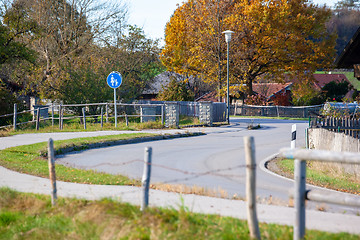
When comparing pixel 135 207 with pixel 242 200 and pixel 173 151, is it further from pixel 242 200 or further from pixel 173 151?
pixel 173 151

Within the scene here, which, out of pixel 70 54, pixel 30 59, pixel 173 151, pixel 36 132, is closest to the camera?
pixel 173 151

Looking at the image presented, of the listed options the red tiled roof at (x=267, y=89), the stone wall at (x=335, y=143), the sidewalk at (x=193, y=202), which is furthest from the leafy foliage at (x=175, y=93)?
the sidewalk at (x=193, y=202)

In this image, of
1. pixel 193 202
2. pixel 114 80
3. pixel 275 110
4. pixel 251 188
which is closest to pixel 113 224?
pixel 193 202

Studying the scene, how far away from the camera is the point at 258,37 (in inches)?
1731

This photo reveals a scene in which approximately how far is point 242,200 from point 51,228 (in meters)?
3.42

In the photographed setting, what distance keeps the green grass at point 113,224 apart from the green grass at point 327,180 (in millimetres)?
6004

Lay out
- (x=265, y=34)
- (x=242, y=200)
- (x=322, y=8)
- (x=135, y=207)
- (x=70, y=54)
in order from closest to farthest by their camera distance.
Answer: (x=135, y=207) < (x=242, y=200) < (x=70, y=54) < (x=265, y=34) < (x=322, y=8)

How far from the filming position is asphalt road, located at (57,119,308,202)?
420 inches

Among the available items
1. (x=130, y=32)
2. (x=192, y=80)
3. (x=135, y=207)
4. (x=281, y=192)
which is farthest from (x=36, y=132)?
(x=192, y=80)

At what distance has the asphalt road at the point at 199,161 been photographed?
35.0 ft

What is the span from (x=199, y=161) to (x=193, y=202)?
8.05m

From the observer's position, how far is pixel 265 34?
4359 cm

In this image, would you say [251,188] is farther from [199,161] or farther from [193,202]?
[199,161]

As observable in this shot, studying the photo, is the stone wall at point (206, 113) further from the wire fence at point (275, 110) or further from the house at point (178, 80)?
the house at point (178, 80)
